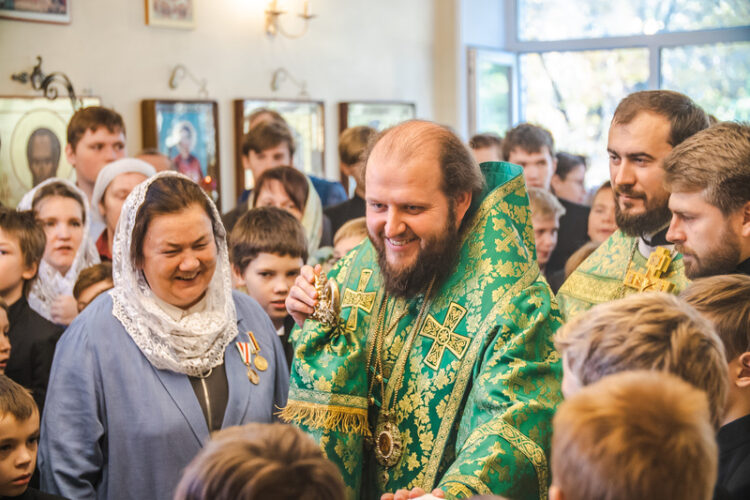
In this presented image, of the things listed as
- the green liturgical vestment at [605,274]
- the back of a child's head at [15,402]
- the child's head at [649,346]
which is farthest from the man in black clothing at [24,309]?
the child's head at [649,346]

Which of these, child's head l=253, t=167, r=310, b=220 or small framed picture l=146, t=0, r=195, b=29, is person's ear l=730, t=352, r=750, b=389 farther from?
small framed picture l=146, t=0, r=195, b=29

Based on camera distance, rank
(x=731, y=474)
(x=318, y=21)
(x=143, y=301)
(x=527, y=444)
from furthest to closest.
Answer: (x=318, y=21) → (x=143, y=301) → (x=527, y=444) → (x=731, y=474)

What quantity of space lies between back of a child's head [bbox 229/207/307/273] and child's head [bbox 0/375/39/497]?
4.46 ft

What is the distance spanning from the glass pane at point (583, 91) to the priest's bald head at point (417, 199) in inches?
348

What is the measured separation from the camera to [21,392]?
271cm

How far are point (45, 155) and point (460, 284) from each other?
4580 millimetres

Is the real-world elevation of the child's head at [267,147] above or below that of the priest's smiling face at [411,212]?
above

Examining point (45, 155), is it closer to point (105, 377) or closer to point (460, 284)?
point (105, 377)

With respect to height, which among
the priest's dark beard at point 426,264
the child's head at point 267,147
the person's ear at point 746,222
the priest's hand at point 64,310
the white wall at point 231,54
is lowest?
the priest's hand at point 64,310

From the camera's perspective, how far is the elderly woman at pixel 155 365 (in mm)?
2693

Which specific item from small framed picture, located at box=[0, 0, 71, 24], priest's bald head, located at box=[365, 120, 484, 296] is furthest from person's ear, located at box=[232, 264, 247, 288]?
small framed picture, located at box=[0, 0, 71, 24]

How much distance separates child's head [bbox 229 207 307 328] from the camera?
3867mm

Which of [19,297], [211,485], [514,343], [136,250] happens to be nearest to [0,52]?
[19,297]

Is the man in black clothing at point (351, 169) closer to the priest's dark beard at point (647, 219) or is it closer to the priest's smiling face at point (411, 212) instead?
the priest's dark beard at point (647, 219)
